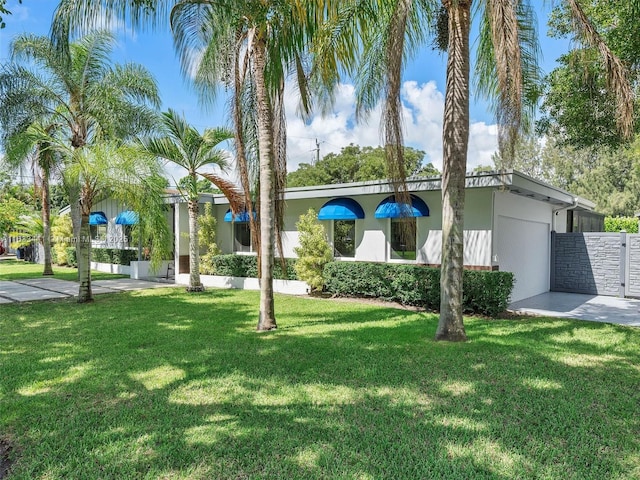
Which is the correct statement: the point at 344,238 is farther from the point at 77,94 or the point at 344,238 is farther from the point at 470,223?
the point at 77,94

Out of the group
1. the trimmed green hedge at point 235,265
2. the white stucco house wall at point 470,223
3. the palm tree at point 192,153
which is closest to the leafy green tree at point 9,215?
the white stucco house wall at point 470,223

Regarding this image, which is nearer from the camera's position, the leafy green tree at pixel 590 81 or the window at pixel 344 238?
the leafy green tree at pixel 590 81

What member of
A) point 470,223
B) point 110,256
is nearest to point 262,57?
point 470,223

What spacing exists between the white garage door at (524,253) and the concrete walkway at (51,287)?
13.5 meters

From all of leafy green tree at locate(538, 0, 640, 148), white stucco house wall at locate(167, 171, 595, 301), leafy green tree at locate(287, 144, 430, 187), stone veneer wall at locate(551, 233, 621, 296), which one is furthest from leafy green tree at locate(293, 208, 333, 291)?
leafy green tree at locate(287, 144, 430, 187)

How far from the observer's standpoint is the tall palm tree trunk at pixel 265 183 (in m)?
8.63

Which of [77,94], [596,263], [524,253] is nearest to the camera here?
[77,94]

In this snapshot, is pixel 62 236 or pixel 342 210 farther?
pixel 62 236

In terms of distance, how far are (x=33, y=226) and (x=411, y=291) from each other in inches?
1149

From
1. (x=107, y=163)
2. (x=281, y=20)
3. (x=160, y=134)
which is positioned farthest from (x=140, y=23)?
(x=160, y=134)

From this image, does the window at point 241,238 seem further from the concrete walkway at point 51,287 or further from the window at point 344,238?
the window at point 344,238

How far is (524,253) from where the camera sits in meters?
14.3

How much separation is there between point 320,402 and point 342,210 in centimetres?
1022

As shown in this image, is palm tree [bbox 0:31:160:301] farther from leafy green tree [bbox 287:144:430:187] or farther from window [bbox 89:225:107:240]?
leafy green tree [bbox 287:144:430:187]
